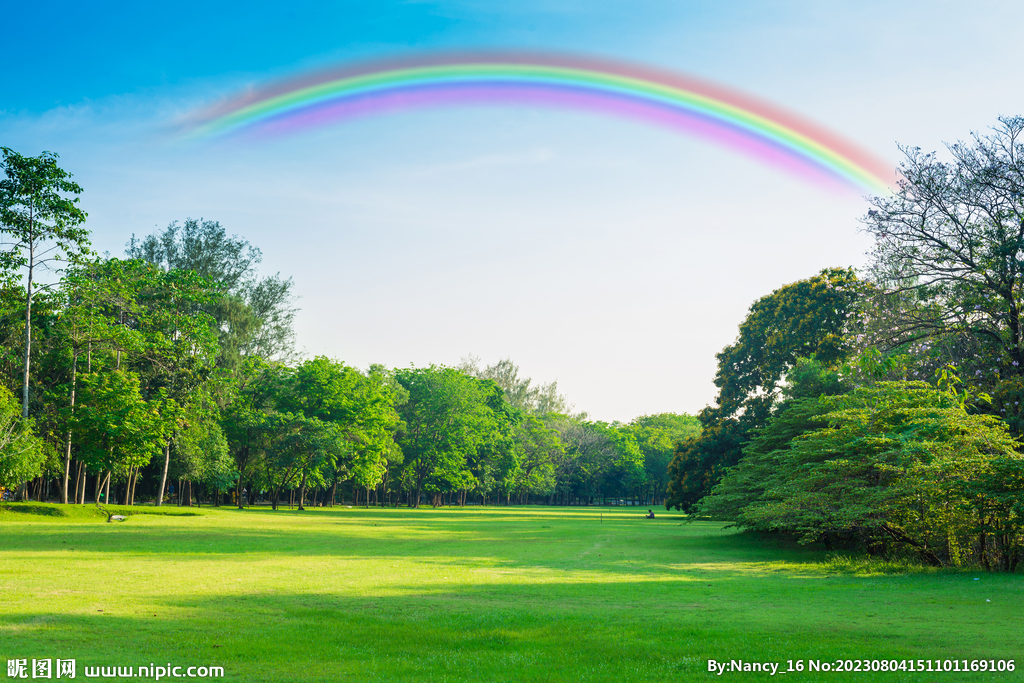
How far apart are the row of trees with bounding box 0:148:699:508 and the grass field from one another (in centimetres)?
1911

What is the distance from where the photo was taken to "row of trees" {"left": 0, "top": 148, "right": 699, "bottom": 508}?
39.6 metres

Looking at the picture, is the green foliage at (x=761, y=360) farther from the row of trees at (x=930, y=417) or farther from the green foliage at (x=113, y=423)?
the green foliage at (x=113, y=423)

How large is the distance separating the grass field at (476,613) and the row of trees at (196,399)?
752 inches

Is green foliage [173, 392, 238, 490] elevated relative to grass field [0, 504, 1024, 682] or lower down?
elevated

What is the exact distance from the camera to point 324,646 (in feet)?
31.9

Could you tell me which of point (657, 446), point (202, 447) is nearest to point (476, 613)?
point (202, 447)

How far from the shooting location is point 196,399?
47.9 meters

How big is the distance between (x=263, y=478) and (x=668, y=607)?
51342mm

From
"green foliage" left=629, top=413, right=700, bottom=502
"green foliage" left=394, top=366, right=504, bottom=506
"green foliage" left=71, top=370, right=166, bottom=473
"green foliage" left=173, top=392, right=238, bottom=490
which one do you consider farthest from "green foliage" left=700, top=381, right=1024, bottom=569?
"green foliage" left=629, top=413, right=700, bottom=502

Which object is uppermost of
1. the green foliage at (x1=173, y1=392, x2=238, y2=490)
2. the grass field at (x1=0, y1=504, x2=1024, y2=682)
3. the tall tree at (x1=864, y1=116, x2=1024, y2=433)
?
the tall tree at (x1=864, y1=116, x2=1024, y2=433)

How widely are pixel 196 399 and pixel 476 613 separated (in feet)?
134

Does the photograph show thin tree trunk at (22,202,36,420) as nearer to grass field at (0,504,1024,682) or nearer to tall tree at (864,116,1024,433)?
grass field at (0,504,1024,682)

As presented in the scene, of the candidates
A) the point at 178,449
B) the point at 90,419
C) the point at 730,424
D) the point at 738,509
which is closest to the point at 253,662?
the point at 738,509

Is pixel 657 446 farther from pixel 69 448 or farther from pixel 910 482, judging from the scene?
pixel 910 482
